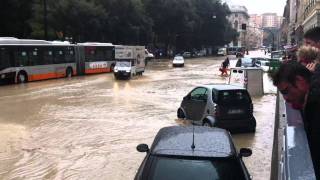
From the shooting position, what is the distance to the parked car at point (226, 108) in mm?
16094

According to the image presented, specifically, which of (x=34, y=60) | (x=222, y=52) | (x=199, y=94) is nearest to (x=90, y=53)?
(x=34, y=60)

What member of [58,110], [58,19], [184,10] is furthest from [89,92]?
[184,10]

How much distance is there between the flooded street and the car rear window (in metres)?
1.06

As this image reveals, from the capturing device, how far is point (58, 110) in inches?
929

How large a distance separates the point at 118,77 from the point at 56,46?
553cm

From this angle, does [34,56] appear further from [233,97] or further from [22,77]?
[233,97]

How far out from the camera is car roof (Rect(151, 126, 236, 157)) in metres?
6.12

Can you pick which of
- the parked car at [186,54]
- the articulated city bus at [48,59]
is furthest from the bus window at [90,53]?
the parked car at [186,54]

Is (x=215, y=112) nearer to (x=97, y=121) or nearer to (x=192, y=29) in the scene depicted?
(x=97, y=121)

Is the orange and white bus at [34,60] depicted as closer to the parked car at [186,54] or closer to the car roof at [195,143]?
the car roof at [195,143]

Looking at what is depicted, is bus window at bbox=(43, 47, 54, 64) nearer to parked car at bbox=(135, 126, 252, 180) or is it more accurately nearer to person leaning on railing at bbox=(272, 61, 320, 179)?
parked car at bbox=(135, 126, 252, 180)

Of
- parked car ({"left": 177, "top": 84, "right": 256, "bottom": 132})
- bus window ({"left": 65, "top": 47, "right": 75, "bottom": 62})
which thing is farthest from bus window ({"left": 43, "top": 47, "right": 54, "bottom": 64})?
parked car ({"left": 177, "top": 84, "right": 256, "bottom": 132})

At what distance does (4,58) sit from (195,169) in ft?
107

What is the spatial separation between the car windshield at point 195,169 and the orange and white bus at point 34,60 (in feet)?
105
